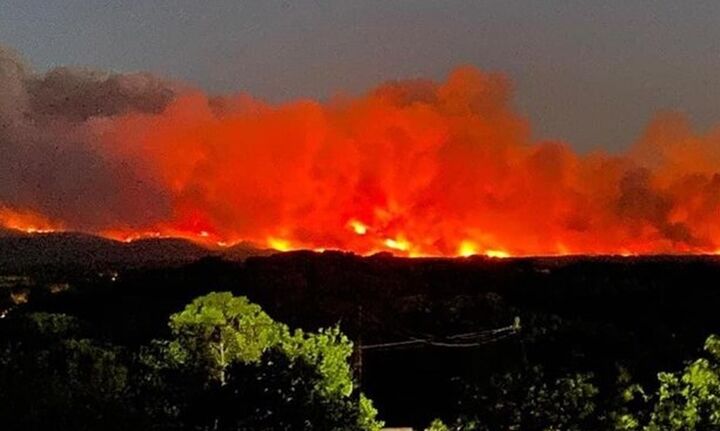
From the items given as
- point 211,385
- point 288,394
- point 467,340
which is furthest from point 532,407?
point 467,340

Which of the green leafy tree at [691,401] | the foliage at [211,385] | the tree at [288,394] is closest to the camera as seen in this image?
the green leafy tree at [691,401]

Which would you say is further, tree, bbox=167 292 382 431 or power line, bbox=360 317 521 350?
power line, bbox=360 317 521 350

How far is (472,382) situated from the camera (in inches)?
1033

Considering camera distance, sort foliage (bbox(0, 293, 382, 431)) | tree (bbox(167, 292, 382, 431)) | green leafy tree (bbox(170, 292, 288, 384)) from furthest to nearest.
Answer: green leafy tree (bbox(170, 292, 288, 384)) < foliage (bbox(0, 293, 382, 431)) < tree (bbox(167, 292, 382, 431))

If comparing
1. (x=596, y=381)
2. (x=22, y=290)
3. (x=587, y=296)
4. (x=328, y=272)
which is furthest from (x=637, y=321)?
(x=22, y=290)

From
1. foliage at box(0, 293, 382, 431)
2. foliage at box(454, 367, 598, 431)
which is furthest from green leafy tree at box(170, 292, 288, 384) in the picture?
foliage at box(454, 367, 598, 431)

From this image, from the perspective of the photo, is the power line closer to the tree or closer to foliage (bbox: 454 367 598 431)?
the tree

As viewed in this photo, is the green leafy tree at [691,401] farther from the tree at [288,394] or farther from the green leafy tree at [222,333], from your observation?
the green leafy tree at [222,333]

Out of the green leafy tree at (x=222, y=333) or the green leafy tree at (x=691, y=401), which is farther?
the green leafy tree at (x=222, y=333)

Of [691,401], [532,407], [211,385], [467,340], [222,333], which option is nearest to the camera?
[691,401]

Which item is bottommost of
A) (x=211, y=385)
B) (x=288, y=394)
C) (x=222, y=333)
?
(x=288, y=394)

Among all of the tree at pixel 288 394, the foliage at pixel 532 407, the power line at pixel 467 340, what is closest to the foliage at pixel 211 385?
the tree at pixel 288 394

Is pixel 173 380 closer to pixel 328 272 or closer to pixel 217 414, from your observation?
pixel 217 414

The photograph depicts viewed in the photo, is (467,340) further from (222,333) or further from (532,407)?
(532,407)
